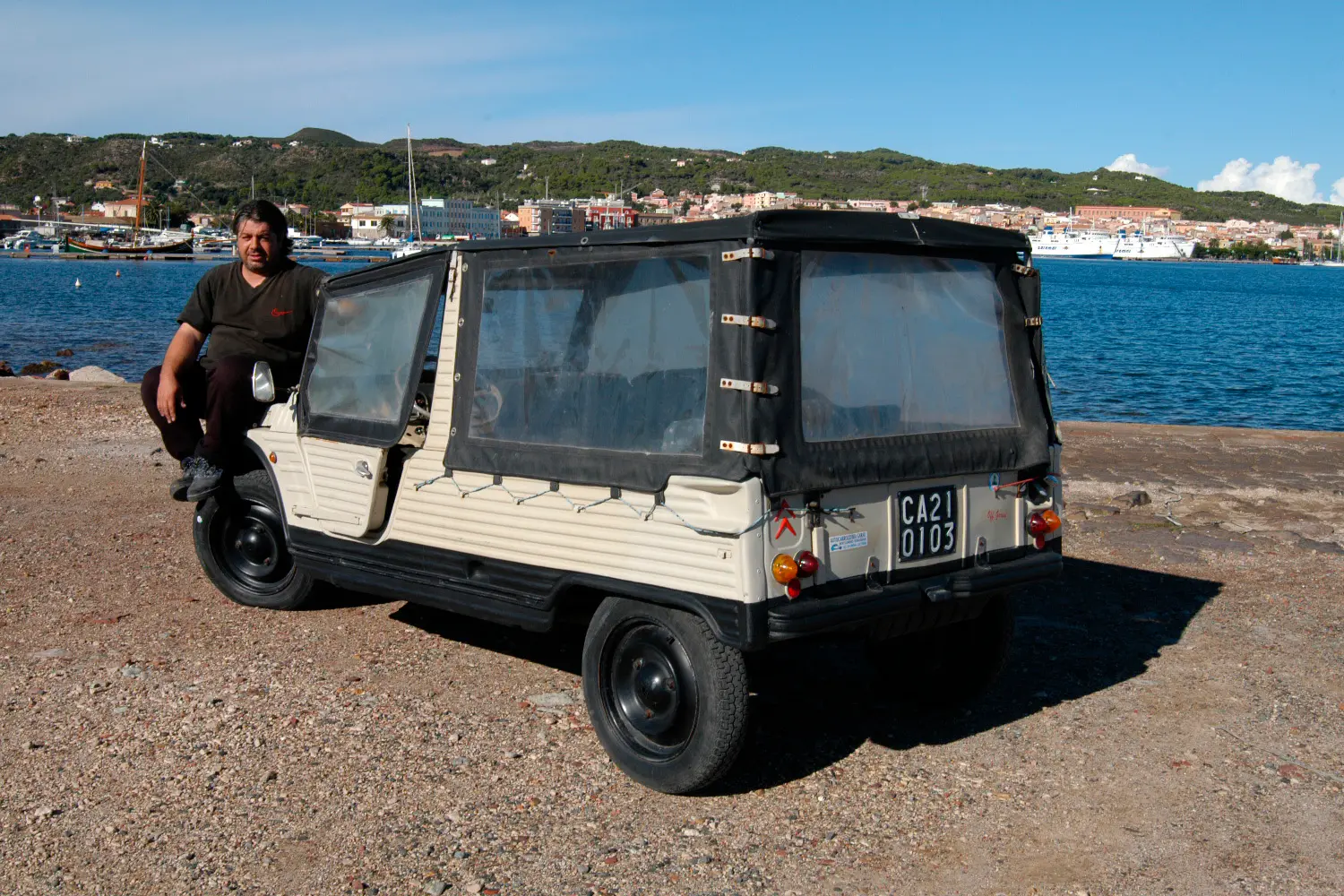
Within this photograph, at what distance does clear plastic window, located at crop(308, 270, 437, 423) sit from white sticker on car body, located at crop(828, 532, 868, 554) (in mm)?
2161

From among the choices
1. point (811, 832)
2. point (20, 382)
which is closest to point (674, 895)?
point (811, 832)

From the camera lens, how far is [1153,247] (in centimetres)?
18662

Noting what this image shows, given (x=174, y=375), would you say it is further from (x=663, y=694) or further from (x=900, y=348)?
(x=900, y=348)

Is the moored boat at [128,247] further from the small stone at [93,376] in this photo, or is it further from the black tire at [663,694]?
the black tire at [663,694]

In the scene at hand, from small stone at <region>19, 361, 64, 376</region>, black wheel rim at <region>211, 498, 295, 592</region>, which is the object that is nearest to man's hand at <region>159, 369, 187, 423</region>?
black wheel rim at <region>211, 498, 295, 592</region>

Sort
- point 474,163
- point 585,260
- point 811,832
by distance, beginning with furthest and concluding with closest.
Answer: point 474,163, point 585,260, point 811,832

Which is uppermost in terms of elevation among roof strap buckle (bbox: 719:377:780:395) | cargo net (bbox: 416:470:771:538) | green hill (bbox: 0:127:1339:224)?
green hill (bbox: 0:127:1339:224)

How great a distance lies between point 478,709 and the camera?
210 inches

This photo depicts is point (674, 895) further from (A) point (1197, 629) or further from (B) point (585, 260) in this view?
(A) point (1197, 629)

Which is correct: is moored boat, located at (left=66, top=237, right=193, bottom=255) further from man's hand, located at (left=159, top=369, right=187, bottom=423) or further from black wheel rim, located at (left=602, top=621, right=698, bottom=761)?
black wheel rim, located at (left=602, top=621, right=698, bottom=761)

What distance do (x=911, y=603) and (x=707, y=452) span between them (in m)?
1.05

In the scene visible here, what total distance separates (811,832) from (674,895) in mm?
680

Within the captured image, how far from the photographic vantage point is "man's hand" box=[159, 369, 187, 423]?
648cm

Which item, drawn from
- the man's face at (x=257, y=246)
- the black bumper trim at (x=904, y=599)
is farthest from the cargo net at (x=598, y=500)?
the man's face at (x=257, y=246)
